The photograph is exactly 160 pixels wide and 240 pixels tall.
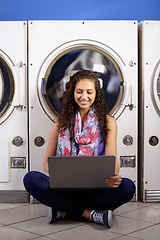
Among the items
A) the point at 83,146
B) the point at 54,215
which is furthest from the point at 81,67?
the point at 54,215

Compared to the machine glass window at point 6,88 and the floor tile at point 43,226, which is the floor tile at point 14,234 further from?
the machine glass window at point 6,88

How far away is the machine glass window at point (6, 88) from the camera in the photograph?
275 cm

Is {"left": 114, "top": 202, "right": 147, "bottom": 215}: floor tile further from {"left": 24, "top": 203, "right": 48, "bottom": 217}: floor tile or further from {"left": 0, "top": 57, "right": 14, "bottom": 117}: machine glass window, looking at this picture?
{"left": 0, "top": 57, "right": 14, "bottom": 117}: machine glass window

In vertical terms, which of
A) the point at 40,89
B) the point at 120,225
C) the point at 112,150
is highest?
the point at 40,89

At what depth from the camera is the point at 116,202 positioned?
2242 millimetres

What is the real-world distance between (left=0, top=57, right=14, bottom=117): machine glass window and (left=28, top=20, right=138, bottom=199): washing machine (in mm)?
138

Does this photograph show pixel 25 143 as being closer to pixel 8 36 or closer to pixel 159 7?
pixel 8 36

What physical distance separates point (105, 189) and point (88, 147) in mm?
291

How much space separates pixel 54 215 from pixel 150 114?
996mm

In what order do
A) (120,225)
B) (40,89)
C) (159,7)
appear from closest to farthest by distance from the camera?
(120,225), (40,89), (159,7)

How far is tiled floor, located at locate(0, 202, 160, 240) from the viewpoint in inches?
77.5

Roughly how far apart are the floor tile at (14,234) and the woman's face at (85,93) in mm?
804

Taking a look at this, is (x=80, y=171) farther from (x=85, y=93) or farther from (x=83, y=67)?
(x=83, y=67)

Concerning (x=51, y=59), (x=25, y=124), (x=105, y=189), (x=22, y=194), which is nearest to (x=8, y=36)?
(x=51, y=59)
